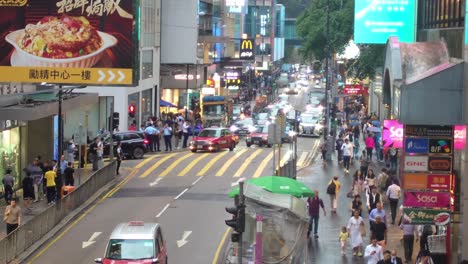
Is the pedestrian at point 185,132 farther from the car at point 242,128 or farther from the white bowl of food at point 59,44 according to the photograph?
the white bowl of food at point 59,44

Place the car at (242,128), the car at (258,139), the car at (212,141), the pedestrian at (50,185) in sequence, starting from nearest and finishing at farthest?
the pedestrian at (50,185)
the car at (212,141)
the car at (258,139)
the car at (242,128)

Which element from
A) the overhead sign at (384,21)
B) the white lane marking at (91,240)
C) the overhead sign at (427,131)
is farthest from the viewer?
the overhead sign at (384,21)

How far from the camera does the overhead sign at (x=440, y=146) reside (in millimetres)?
23156

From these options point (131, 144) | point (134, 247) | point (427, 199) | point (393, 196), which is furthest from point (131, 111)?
point (427, 199)

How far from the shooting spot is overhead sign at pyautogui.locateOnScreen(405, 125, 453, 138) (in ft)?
75.3

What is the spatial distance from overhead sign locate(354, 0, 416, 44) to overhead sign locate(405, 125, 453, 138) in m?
12.1

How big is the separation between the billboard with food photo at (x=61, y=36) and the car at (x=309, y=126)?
35.8 meters

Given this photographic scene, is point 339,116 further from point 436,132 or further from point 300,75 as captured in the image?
point 300,75

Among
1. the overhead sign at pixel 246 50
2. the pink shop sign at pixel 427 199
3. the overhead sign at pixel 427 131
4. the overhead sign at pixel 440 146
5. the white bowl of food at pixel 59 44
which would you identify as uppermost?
the overhead sign at pixel 246 50

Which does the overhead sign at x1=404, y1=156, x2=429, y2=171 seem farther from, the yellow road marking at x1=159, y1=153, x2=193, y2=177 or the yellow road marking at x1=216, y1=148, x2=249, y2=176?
the yellow road marking at x1=159, y1=153, x2=193, y2=177

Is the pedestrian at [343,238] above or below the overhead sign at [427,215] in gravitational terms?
below

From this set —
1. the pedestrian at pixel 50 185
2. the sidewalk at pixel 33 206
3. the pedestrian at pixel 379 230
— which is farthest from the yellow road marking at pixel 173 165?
the pedestrian at pixel 379 230

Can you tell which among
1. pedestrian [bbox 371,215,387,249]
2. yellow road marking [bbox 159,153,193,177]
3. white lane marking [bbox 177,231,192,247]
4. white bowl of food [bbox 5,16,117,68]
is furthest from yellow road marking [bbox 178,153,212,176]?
pedestrian [bbox 371,215,387,249]

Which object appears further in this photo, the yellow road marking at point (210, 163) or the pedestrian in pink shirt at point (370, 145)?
the pedestrian in pink shirt at point (370, 145)
